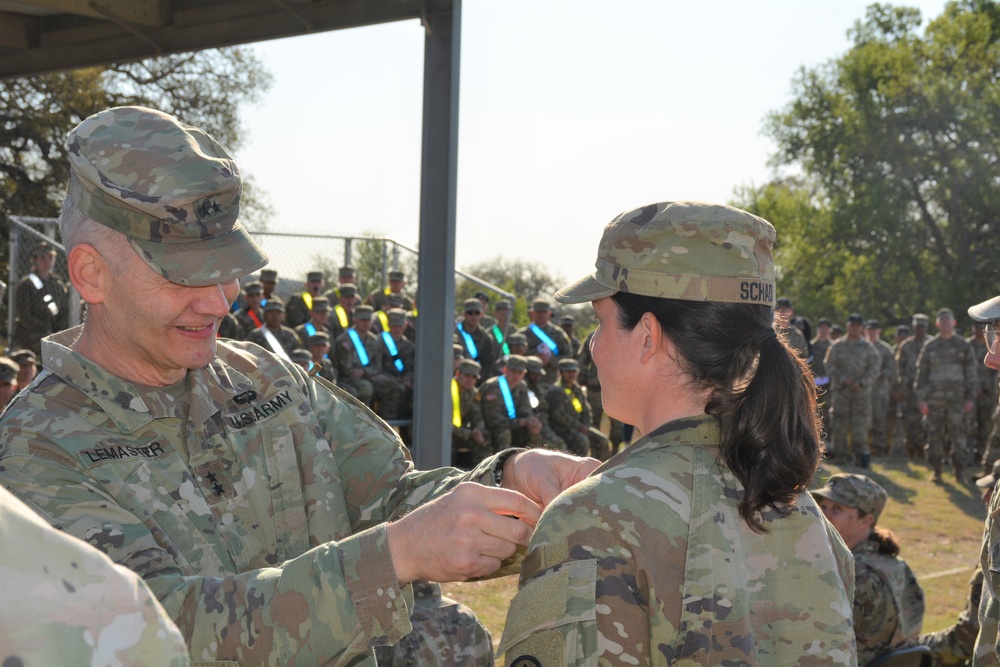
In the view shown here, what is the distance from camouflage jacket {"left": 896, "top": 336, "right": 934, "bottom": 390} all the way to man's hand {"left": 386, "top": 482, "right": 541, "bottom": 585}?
17454 mm

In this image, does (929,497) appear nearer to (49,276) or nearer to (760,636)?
(49,276)

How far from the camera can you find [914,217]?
35156mm

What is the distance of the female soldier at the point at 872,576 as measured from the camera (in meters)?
4.77

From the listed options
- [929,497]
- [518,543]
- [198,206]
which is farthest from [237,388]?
[929,497]

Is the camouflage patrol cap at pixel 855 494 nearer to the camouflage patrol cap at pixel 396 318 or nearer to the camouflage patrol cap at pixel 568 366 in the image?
the camouflage patrol cap at pixel 396 318

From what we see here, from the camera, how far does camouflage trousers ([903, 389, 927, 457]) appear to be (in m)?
17.2

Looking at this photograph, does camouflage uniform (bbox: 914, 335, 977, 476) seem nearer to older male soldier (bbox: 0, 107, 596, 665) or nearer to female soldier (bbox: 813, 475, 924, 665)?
female soldier (bbox: 813, 475, 924, 665)

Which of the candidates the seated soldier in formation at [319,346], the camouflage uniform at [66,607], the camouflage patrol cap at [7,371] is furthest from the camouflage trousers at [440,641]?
the seated soldier in formation at [319,346]

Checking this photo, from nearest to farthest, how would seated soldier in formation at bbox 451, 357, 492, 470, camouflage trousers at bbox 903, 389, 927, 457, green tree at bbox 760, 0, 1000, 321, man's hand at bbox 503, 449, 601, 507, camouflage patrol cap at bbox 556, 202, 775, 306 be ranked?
camouflage patrol cap at bbox 556, 202, 775, 306, man's hand at bbox 503, 449, 601, 507, seated soldier in formation at bbox 451, 357, 492, 470, camouflage trousers at bbox 903, 389, 927, 457, green tree at bbox 760, 0, 1000, 321

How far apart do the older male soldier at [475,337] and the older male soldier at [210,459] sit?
11.6 metres

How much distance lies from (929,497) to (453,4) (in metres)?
10.8

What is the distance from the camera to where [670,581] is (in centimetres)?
170

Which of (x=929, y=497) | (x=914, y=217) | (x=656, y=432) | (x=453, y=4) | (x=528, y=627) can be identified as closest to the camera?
(x=528, y=627)

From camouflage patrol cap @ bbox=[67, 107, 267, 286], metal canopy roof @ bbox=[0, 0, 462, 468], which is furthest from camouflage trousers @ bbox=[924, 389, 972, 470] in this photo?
camouflage patrol cap @ bbox=[67, 107, 267, 286]
